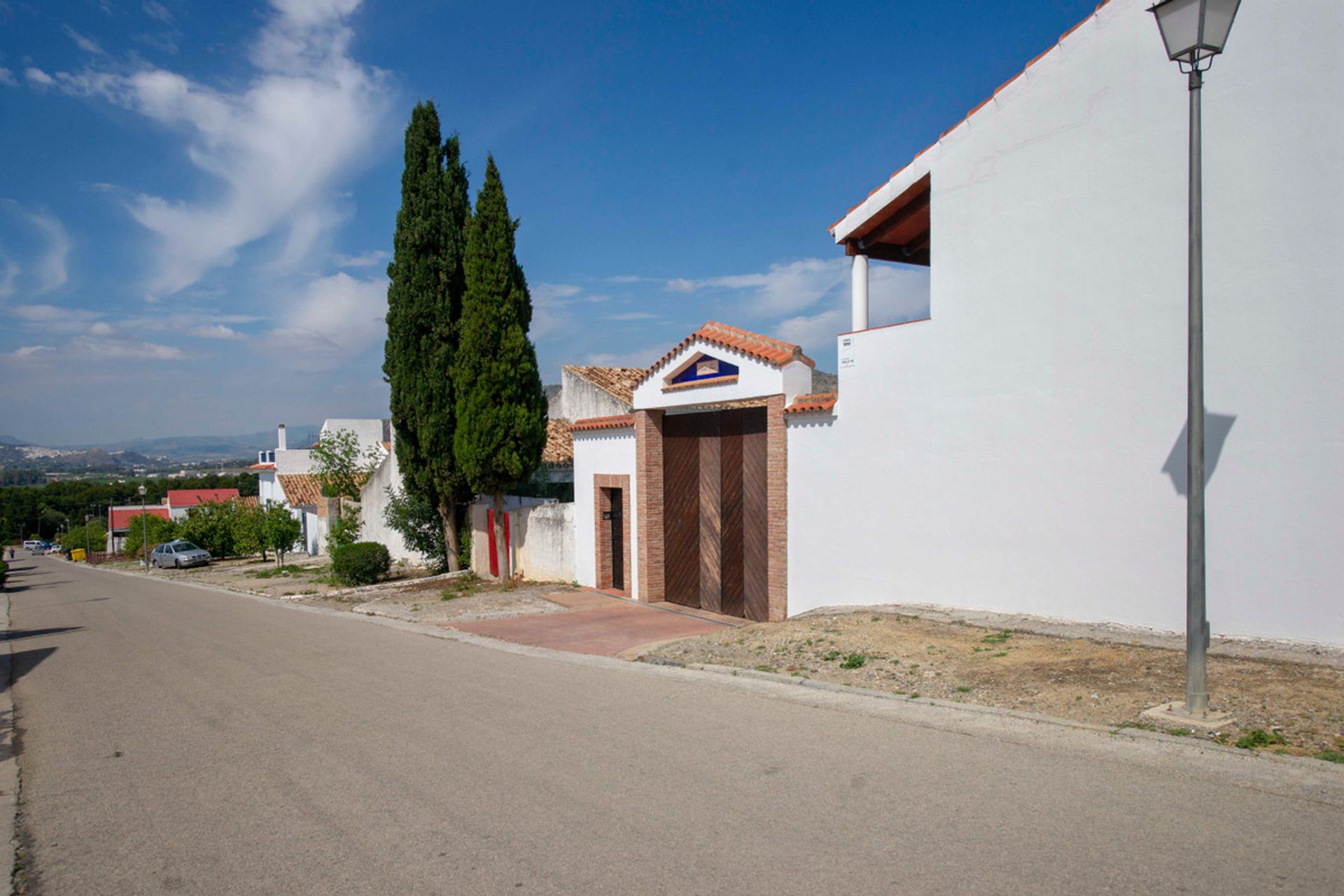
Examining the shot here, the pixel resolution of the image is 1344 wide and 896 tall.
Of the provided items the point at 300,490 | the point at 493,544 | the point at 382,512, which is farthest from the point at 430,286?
the point at 300,490

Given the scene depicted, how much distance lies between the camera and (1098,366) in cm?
925

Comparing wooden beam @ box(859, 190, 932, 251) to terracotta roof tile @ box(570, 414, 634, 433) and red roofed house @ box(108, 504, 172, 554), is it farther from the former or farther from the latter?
red roofed house @ box(108, 504, 172, 554)

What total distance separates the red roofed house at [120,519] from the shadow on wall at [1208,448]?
7620 cm

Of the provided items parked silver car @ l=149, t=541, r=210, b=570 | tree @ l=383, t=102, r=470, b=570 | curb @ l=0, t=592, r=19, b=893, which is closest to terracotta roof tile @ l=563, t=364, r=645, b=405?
tree @ l=383, t=102, r=470, b=570

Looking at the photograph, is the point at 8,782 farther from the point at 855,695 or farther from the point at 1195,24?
the point at 1195,24

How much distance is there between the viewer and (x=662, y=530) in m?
15.7

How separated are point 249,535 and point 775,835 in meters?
43.2

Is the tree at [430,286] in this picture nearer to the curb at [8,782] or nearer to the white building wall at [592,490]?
the white building wall at [592,490]

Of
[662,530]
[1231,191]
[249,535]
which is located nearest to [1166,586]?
[1231,191]

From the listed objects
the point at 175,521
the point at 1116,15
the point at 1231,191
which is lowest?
the point at 175,521

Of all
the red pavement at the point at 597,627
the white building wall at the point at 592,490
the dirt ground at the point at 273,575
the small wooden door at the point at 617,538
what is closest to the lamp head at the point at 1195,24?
the red pavement at the point at 597,627

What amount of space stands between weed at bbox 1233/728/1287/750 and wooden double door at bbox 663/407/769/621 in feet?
26.4

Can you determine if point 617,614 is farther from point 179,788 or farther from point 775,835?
point 775,835

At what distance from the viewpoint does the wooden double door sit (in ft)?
44.8
